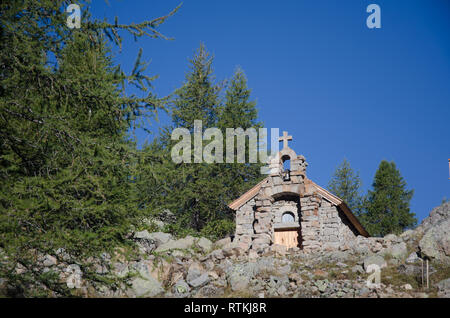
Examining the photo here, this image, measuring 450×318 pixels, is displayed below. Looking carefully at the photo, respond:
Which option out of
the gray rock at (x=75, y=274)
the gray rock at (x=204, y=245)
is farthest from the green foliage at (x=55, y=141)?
the gray rock at (x=204, y=245)

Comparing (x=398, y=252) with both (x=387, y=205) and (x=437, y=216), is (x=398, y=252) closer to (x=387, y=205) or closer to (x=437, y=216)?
(x=437, y=216)

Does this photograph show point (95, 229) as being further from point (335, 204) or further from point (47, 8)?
point (335, 204)

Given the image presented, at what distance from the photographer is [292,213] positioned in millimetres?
17484

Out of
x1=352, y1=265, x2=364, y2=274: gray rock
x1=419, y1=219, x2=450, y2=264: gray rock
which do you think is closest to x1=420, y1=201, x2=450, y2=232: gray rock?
x1=419, y1=219, x2=450, y2=264: gray rock

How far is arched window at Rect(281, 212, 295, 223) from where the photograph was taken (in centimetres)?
1744

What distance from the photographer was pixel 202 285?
10.2 m

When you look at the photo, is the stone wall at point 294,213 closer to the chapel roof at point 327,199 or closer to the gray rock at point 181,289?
the chapel roof at point 327,199

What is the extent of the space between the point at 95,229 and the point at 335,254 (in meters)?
9.36

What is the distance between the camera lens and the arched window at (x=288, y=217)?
1744cm

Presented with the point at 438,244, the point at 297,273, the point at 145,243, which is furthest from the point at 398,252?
the point at 145,243

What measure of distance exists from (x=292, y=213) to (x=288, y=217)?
28 centimetres

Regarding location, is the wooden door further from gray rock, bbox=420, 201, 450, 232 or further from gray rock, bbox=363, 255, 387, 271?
gray rock, bbox=363, 255, 387, 271

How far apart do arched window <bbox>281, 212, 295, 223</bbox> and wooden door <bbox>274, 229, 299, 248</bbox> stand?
47 cm

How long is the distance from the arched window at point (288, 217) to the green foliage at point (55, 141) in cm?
1247
